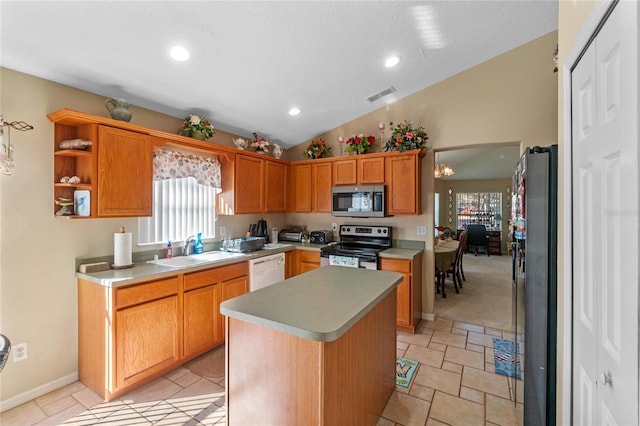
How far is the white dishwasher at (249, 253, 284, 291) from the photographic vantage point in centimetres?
332

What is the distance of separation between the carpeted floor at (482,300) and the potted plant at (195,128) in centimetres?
373

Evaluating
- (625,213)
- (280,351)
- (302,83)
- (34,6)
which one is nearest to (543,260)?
(625,213)

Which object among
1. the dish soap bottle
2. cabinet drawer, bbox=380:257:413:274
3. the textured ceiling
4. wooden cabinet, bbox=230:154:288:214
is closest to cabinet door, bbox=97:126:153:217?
the textured ceiling

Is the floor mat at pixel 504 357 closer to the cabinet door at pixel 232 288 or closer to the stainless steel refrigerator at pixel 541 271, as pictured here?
the stainless steel refrigerator at pixel 541 271

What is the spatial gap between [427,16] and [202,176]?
2.75 meters

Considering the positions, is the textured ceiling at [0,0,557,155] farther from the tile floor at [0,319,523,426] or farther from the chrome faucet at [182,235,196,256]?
the tile floor at [0,319,523,426]

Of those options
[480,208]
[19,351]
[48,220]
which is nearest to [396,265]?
[48,220]

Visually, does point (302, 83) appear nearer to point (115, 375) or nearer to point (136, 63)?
point (136, 63)

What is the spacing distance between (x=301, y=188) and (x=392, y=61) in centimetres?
216

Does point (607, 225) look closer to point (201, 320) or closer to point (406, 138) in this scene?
point (406, 138)

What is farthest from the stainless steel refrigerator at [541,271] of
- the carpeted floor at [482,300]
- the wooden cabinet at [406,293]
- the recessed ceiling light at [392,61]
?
the carpeted floor at [482,300]

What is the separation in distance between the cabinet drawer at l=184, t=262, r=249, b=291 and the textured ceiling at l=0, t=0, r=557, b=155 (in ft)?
5.75

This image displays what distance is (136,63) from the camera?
224cm

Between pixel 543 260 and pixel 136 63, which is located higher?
pixel 136 63
